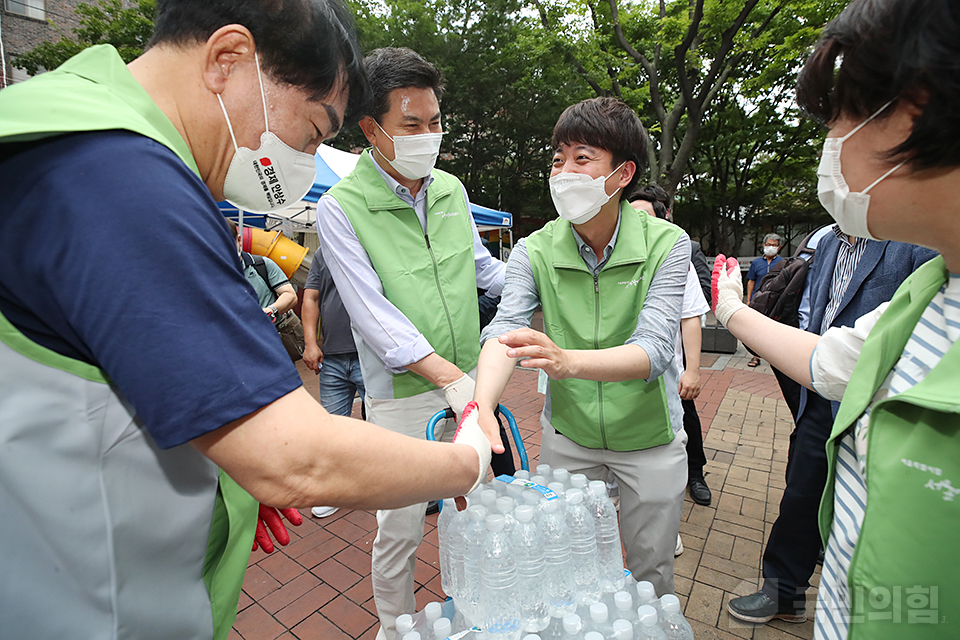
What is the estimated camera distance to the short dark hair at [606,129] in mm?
2012

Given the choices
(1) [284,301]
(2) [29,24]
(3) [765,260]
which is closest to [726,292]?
(1) [284,301]

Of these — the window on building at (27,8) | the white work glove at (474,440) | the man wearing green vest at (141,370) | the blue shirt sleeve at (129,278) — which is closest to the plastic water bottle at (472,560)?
the white work glove at (474,440)

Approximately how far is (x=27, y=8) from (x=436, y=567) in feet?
79.3

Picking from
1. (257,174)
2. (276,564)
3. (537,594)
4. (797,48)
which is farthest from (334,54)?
(797,48)

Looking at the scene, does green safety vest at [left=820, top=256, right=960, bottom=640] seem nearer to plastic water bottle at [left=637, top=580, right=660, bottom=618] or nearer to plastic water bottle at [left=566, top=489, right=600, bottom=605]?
plastic water bottle at [left=637, top=580, right=660, bottom=618]

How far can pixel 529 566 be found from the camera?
1.37 meters

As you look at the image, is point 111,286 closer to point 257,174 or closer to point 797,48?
point 257,174

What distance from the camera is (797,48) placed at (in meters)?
9.54

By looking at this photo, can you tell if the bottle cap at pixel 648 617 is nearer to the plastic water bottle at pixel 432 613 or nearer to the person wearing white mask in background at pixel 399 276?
the plastic water bottle at pixel 432 613

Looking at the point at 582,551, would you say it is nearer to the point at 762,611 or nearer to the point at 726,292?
the point at 726,292

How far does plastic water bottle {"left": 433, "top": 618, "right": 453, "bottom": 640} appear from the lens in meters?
1.35

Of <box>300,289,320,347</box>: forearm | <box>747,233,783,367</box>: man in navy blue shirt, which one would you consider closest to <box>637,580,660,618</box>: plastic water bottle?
<box>300,289,320,347</box>: forearm

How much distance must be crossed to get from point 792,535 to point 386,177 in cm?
265

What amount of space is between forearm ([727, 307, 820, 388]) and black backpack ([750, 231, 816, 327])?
1.31m
